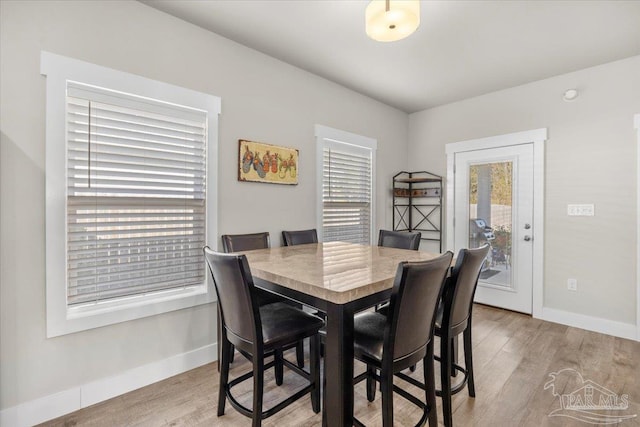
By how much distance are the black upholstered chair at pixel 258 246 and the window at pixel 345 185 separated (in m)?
0.86

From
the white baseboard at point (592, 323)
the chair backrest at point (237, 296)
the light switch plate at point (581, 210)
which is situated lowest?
the white baseboard at point (592, 323)

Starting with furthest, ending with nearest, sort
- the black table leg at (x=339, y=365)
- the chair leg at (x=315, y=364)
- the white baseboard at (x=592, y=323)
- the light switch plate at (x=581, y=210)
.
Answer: the light switch plate at (x=581, y=210)
the white baseboard at (x=592, y=323)
the chair leg at (x=315, y=364)
the black table leg at (x=339, y=365)

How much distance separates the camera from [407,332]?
1.29 metres

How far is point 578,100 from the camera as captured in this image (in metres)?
3.20

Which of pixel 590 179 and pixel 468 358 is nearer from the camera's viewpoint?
pixel 468 358

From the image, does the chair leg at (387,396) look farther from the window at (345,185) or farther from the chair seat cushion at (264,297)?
the window at (345,185)

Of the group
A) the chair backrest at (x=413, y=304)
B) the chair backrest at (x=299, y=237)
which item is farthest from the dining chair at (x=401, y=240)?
the chair backrest at (x=413, y=304)

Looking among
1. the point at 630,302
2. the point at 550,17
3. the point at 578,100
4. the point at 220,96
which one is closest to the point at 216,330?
the point at 220,96

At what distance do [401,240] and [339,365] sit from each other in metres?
1.74

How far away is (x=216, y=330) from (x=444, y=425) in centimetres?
174

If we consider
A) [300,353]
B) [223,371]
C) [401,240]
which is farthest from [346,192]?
[223,371]

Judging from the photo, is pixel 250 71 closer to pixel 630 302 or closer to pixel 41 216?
pixel 41 216

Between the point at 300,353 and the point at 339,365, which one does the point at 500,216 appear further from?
the point at 339,365

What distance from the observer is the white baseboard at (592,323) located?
2.89 m
